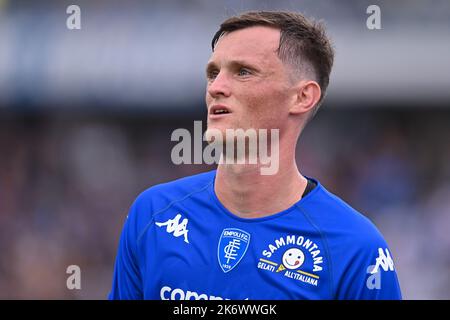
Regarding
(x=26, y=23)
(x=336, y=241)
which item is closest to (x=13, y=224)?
(x=26, y=23)

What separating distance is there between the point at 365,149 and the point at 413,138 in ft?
3.22

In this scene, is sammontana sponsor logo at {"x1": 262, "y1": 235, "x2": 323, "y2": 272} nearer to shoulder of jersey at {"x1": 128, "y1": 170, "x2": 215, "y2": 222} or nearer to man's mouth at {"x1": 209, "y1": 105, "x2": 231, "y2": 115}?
shoulder of jersey at {"x1": 128, "y1": 170, "x2": 215, "y2": 222}

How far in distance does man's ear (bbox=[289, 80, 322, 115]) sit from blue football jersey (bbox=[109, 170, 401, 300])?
43 cm

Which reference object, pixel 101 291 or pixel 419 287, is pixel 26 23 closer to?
pixel 101 291

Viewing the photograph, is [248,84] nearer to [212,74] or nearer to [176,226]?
[212,74]

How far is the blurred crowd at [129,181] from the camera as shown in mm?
8984

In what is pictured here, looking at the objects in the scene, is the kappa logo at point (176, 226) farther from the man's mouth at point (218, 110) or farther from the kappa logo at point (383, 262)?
the kappa logo at point (383, 262)

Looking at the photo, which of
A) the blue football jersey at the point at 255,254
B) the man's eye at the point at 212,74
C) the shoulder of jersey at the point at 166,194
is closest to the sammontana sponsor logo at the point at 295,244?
the blue football jersey at the point at 255,254

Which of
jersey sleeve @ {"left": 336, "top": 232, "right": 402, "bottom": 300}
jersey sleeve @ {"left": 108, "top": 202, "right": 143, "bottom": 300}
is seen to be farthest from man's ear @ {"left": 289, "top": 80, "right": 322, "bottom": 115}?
jersey sleeve @ {"left": 108, "top": 202, "right": 143, "bottom": 300}

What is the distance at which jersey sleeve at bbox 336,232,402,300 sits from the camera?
3.14 metres

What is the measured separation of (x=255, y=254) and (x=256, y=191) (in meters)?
0.33

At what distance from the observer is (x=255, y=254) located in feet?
10.8

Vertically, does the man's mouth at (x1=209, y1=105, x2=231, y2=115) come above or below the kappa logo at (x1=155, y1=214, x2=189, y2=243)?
above
